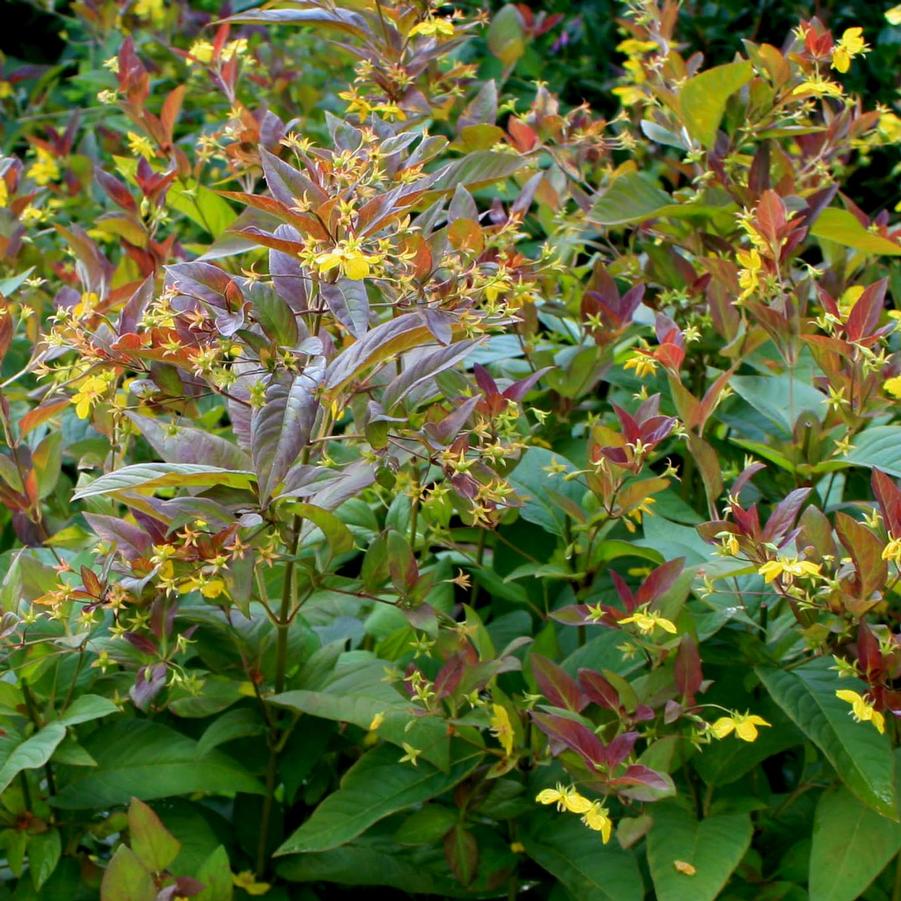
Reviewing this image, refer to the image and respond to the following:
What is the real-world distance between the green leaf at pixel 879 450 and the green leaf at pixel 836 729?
21 cm

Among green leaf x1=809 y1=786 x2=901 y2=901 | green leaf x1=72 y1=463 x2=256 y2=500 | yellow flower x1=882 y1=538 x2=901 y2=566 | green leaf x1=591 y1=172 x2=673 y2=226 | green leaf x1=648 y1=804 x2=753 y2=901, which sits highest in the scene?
green leaf x1=591 y1=172 x2=673 y2=226

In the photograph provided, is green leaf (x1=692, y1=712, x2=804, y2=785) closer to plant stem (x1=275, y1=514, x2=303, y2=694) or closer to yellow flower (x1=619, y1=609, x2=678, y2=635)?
yellow flower (x1=619, y1=609, x2=678, y2=635)

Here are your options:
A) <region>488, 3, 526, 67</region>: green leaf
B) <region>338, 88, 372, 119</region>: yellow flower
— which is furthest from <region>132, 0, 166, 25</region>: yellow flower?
<region>338, 88, 372, 119</region>: yellow flower

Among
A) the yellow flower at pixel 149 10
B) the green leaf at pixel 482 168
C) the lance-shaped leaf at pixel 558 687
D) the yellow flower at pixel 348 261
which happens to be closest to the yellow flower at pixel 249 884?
the lance-shaped leaf at pixel 558 687

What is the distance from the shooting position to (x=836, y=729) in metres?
1.18

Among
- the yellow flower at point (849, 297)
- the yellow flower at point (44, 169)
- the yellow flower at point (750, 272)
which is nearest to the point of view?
the yellow flower at point (750, 272)

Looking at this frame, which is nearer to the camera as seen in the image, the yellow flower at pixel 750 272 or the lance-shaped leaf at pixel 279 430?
the lance-shaped leaf at pixel 279 430

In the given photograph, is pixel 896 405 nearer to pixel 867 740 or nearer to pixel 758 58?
pixel 867 740

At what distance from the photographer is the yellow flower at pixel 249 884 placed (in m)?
1.33

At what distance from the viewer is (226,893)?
120 cm

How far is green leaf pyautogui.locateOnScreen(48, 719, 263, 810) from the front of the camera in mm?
1290

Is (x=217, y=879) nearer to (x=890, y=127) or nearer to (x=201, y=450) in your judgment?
(x=201, y=450)

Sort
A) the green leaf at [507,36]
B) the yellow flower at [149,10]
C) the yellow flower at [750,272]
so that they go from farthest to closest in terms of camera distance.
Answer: the yellow flower at [149,10]
the green leaf at [507,36]
the yellow flower at [750,272]

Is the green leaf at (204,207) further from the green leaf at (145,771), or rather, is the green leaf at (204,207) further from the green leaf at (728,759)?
the green leaf at (728,759)
